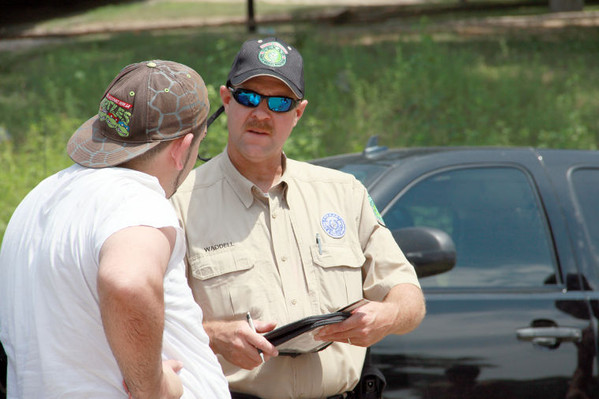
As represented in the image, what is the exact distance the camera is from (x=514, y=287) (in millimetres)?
3484

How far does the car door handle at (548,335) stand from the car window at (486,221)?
23 centimetres

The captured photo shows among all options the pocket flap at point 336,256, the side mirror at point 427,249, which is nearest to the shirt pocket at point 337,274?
the pocket flap at point 336,256

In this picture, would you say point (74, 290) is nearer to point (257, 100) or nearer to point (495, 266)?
point (257, 100)

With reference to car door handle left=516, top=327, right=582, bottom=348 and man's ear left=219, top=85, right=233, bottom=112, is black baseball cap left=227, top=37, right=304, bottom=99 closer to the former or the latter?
man's ear left=219, top=85, right=233, bottom=112

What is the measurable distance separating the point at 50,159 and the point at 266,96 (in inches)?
239

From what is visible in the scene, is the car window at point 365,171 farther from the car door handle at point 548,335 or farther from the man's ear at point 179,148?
the man's ear at point 179,148

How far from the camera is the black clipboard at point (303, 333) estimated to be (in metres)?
2.23

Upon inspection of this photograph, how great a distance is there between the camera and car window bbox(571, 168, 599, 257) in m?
3.60

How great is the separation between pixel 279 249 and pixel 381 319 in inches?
14.9

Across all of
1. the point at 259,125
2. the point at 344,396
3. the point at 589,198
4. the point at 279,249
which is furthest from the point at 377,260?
the point at 589,198

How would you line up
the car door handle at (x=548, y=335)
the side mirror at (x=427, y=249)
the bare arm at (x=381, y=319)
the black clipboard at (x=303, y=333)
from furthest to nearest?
the car door handle at (x=548, y=335) → the side mirror at (x=427, y=249) → the bare arm at (x=381, y=319) → the black clipboard at (x=303, y=333)

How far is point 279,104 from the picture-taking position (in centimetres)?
262

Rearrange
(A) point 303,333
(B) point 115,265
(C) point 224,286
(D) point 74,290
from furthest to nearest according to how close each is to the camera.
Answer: (C) point 224,286 < (A) point 303,333 < (D) point 74,290 < (B) point 115,265

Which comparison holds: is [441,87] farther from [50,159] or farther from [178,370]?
[178,370]
